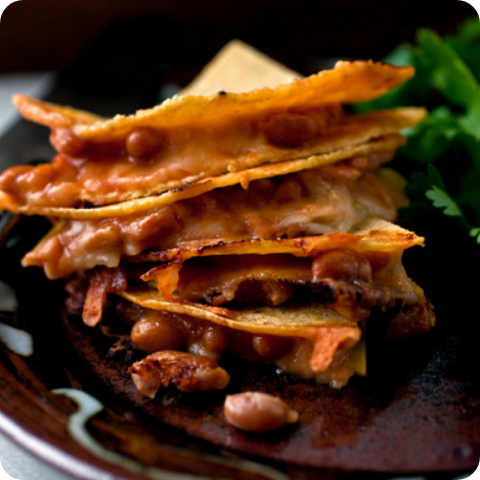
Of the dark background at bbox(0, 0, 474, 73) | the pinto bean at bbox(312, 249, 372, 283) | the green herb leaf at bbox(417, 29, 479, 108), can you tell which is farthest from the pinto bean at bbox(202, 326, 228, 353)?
the dark background at bbox(0, 0, 474, 73)

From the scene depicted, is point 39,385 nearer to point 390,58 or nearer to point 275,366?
point 275,366

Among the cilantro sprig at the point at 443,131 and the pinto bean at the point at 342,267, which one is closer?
the pinto bean at the point at 342,267

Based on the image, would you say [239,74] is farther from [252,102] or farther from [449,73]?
[252,102]

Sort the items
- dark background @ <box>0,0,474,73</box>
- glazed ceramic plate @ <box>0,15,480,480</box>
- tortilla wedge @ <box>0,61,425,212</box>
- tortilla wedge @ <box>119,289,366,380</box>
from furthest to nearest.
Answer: dark background @ <box>0,0,474,73</box>, tortilla wedge @ <box>0,61,425,212</box>, tortilla wedge @ <box>119,289,366,380</box>, glazed ceramic plate @ <box>0,15,480,480</box>

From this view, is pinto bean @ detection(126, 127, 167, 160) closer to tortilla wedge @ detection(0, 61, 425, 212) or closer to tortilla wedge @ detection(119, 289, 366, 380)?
tortilla wedge @ detection(0, 61, 425, 212)

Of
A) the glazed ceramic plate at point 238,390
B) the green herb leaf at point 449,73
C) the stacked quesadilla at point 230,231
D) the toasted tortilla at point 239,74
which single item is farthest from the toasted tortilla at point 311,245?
the toasted tortilla at point 239,74

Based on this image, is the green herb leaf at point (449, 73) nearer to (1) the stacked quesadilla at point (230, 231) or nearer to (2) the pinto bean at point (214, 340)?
(1) the stacked quesadilla at point (230, 231)
